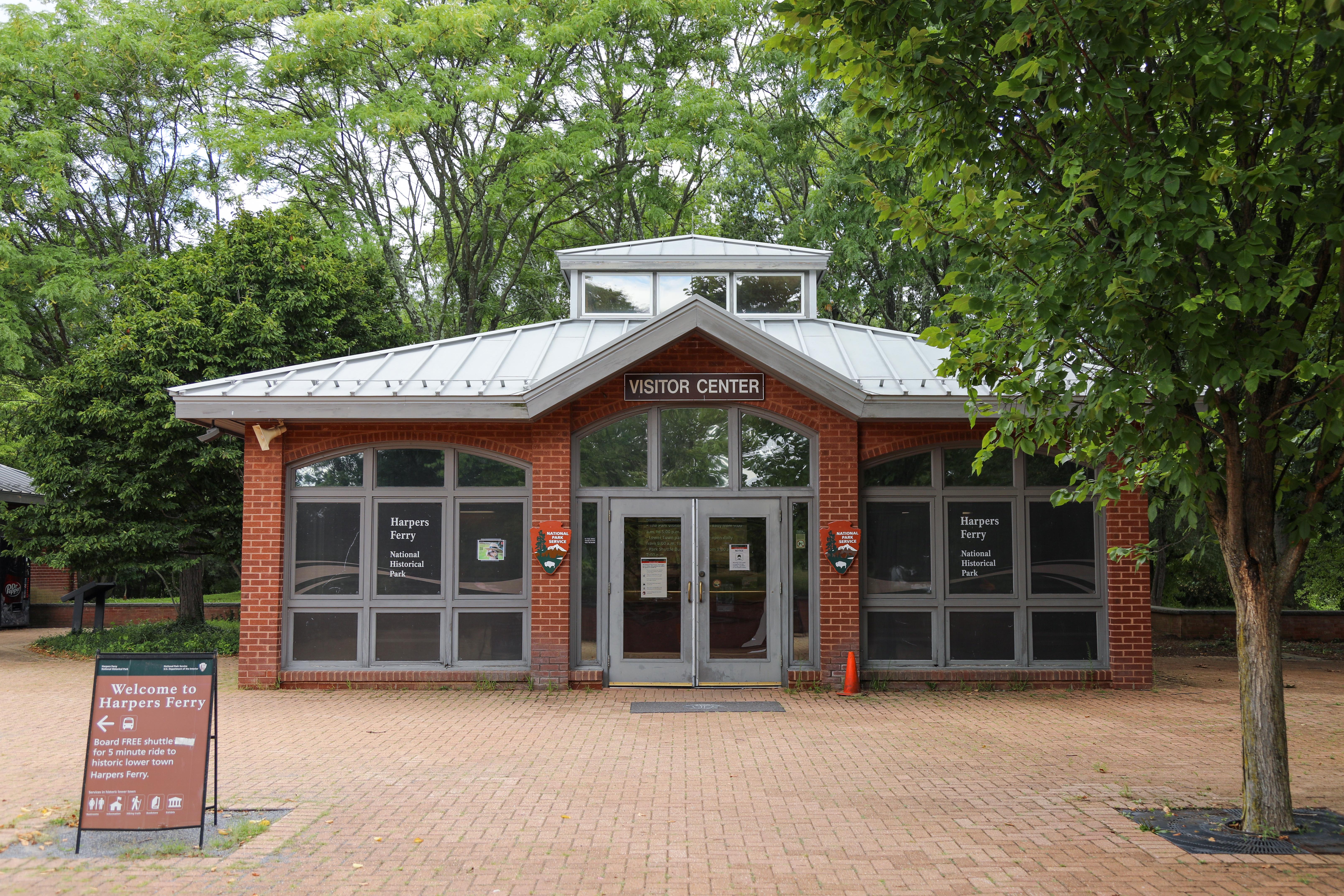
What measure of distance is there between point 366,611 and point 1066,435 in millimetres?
8270

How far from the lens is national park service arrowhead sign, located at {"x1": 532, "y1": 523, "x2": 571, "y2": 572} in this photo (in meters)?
11.5

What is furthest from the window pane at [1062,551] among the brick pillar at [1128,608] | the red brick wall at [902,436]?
the red brick wall at [902,436]

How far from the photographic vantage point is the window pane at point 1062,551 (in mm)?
11906

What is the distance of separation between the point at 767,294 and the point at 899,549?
467 centimetres

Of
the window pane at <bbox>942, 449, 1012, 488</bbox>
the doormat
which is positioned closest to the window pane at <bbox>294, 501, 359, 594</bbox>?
the doormat

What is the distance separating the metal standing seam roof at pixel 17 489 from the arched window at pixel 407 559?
10245 millimetres

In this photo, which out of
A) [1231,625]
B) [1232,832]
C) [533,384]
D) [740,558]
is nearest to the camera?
[1232,832]

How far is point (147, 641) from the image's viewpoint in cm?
1591

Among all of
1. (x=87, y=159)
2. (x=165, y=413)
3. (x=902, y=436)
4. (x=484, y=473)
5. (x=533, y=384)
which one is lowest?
(x=484, y=473)

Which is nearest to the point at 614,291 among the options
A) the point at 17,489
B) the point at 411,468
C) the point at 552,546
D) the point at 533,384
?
the point at 533,384

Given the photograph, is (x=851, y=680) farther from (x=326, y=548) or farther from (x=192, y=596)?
(x=192, y=596)

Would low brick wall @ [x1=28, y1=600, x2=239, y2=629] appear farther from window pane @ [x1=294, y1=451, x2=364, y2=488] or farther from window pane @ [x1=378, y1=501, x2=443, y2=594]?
window pane @ [x1=378, y1=501, x2=443, y2=594]

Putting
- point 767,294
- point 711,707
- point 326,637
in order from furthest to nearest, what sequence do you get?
point 767,294 < point 326,637 < point 711,707

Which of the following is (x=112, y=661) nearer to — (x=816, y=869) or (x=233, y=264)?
(x=816, y=869)
